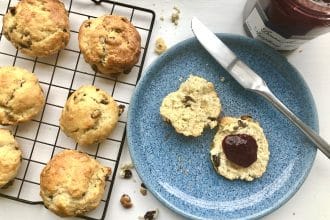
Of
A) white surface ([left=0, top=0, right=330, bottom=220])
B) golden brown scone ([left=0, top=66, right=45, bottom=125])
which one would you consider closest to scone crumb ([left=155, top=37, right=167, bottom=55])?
white surface ([left=0, top=0, right=330, bottom=220])

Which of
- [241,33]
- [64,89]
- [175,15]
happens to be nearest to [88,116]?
[64,89]

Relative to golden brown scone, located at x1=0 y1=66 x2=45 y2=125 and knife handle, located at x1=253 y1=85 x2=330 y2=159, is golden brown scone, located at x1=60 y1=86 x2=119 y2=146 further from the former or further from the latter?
knife handle, located at x1=253 y1=85 x2=330 y2=159

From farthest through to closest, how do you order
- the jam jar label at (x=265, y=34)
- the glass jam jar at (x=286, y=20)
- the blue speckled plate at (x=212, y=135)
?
the blue speckled plate at (x=212, y=135)
the jam jar label at (x=265, y=34)
the glass jam jar at (x=286, y=20)

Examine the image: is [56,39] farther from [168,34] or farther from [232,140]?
[232,140]

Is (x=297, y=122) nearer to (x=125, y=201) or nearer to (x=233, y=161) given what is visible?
(x=233, y=161)

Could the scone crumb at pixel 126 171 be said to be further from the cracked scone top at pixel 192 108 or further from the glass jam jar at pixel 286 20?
the glass jam jar at pixel 286 20

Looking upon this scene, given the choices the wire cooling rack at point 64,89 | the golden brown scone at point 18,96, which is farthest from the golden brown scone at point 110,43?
the golden brown scone at point 18,96

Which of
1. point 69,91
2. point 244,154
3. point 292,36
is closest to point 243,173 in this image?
point 244,154
